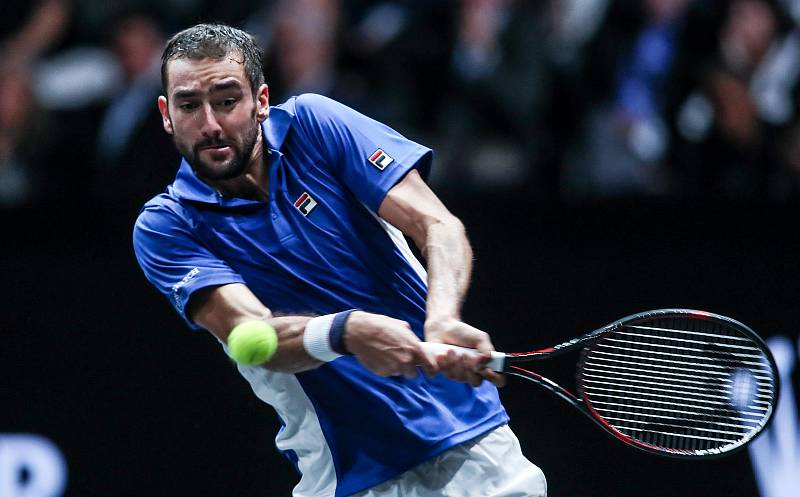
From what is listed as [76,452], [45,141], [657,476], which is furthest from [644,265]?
[45,141]

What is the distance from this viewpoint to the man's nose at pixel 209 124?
3.76 meters

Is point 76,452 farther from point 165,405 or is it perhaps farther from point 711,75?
point 711,75

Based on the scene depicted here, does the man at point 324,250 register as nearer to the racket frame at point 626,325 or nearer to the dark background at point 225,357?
the racket frame at point 626,325

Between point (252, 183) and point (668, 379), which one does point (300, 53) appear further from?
point (668, 379)

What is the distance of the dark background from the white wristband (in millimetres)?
2311

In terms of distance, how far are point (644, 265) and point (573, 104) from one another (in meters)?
1.37

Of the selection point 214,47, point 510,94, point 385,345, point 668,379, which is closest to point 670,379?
point 668,379

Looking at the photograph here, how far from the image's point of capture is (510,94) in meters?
6.93

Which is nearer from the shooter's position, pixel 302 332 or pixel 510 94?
pixel 302 332

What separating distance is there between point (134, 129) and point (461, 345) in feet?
12.3

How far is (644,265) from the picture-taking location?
19.1ft

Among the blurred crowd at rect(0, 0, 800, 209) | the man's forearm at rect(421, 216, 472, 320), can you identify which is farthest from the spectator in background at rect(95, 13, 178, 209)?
the man's forearm at rect(421, 216, 472, 320)

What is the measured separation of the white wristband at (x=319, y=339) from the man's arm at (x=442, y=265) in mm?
275

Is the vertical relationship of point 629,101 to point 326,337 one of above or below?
below
